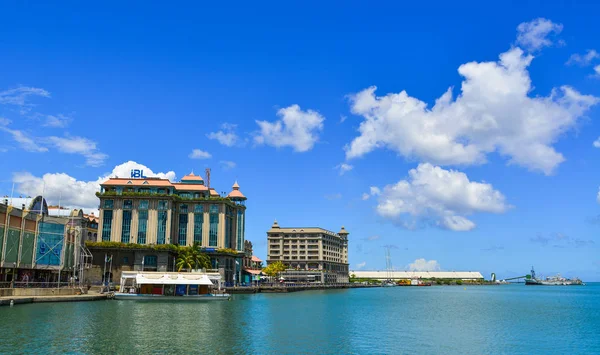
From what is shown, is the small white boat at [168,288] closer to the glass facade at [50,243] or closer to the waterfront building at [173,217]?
the glass facade at [50,243]

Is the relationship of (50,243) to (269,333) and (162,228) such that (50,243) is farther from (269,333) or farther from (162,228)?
(269,333)

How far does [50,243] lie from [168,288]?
80.1 ft

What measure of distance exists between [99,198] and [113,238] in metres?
12.8

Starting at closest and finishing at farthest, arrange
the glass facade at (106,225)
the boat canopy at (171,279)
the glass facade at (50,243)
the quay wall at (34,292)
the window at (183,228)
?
the quay wall at (34,292) → the glass facade at (50,243) → the boat canopy at (171,279) → the glass facade at (106,225) → the window at (183,228)

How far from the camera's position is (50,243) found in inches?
3996

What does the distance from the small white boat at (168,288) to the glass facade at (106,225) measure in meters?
45.4

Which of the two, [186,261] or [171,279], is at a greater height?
[186,261]

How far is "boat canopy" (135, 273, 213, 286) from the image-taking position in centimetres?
10280

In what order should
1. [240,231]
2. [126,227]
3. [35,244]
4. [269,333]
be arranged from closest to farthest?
1. [269,333]
2. [35,244]
3. [126,227]
4. [240,231]

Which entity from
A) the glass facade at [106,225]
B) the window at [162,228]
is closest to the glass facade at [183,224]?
the window at [162,228]

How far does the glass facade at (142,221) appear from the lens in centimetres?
14874

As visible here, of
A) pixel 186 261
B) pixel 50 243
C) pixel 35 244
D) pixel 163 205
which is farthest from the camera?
pixel 163 205

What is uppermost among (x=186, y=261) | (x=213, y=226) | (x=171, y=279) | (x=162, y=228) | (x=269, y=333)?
(x=213, y=226)

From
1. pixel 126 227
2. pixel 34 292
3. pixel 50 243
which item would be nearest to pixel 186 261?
pixel 126 227
